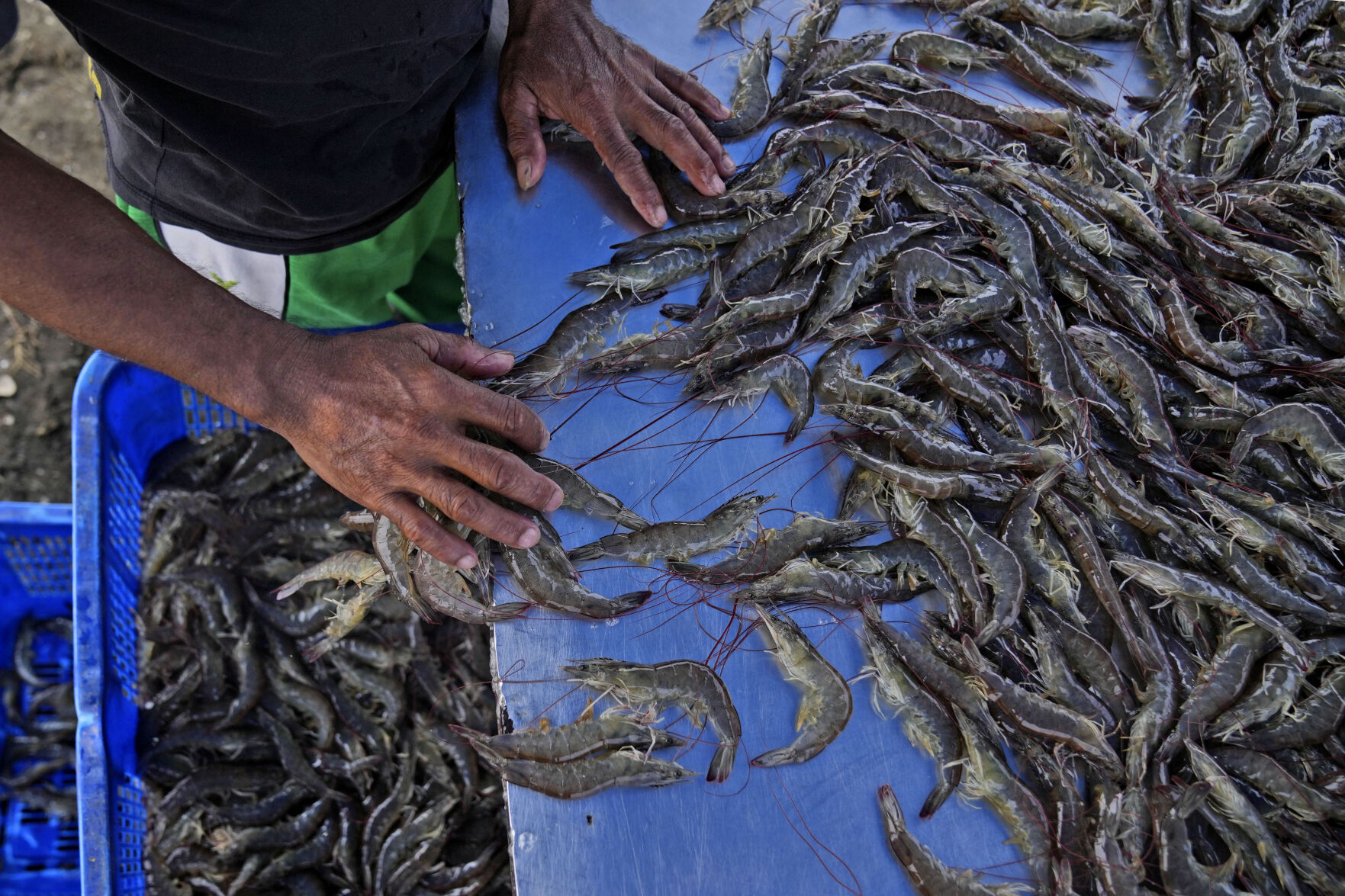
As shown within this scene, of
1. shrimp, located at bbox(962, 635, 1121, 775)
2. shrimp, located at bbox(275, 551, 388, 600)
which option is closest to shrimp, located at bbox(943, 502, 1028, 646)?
shrimp, located at bbox(962, 635, 1121, 775)

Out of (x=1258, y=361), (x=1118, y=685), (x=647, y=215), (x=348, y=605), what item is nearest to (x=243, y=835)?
(x=348, y=605)

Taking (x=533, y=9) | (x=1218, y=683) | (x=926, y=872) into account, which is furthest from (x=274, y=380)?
(x=1218, y=683)

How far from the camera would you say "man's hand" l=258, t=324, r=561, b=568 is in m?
1.82

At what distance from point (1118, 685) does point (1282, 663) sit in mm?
470

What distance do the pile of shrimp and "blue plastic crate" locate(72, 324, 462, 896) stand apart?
1.31 metres

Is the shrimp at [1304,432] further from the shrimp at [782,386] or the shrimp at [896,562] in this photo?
the shrimp at [782,386]

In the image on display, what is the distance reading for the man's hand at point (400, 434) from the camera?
71.7 inches

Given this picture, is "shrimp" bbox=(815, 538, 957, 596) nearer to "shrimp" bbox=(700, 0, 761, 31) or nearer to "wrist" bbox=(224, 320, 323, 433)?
"wrist" bbox=(224, 320, 323, 433)

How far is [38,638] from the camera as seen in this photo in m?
3.24

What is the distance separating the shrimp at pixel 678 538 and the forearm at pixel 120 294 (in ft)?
2.84

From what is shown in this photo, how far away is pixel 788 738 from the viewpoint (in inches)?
77.2

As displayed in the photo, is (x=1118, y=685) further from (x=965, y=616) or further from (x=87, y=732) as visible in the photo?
(x=87, y=732)

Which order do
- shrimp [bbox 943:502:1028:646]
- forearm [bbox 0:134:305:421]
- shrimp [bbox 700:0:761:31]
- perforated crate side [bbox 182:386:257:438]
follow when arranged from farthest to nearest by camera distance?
perforated crate side [bbox 182:386:257:438] → shrimp [bbox 700:0:761:31] → shrimp [bbox 943:502:1028:646] → forearm [bbox 0:134:305:421]

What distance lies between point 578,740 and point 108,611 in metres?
2.02
